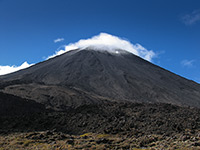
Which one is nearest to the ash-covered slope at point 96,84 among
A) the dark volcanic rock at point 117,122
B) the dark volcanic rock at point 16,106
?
the dark volcanic rock at point 16,106

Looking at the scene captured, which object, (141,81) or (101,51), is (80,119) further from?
(101,51)

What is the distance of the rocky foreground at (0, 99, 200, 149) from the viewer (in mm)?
15539

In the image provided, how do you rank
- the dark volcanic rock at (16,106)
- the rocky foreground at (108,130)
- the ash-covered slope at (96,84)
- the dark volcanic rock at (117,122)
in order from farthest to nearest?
the ash-covered slope at (96,84) → the dark volcanic rock at (16,106) → the dark volcanic rock at (117,122) → the rocky foreground at (108,130)

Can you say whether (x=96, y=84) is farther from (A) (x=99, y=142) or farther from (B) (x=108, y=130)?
(A) (x=99, y=142)

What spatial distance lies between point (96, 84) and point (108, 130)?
60.7 meters

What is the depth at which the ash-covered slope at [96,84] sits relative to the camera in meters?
54.9

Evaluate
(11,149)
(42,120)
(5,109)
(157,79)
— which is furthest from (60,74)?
(11,149)

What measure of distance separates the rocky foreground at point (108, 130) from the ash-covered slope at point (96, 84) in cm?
2182

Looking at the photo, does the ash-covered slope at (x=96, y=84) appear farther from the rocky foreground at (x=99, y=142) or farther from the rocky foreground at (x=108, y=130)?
the rocky foreground at (x=99, y=142)

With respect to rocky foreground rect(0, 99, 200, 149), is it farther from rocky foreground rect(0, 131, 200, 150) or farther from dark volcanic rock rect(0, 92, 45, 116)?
dark volcanic rock rect(0, 92, 45, 116)

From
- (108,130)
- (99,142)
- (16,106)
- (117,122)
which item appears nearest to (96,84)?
(16,106)

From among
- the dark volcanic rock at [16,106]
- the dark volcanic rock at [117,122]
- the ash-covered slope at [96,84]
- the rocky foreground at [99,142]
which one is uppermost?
the ash-covered slope at [96,84]

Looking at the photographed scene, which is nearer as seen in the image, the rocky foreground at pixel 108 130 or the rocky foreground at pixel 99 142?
the rocky foreground at pixel 99 142

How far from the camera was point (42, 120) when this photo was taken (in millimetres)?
26266
